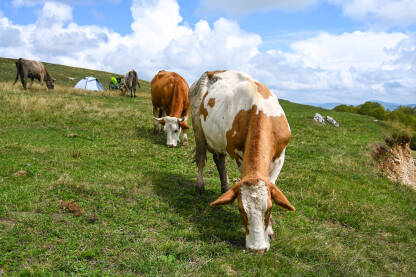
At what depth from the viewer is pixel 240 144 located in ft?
18.4

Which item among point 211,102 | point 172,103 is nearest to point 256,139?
point 211,102

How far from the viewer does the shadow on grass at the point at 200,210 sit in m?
5.30

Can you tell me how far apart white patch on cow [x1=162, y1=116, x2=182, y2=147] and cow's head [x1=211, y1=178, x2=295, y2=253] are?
7.62 metres

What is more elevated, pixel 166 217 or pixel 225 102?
pixel 225 102

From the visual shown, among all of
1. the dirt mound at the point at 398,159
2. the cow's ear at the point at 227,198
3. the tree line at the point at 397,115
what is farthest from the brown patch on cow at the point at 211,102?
the tree line at the point at 397,115

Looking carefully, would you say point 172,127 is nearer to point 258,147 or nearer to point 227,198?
point 258,147

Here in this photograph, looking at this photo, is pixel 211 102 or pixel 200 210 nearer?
pixel 200 210

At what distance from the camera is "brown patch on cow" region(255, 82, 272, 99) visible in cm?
584

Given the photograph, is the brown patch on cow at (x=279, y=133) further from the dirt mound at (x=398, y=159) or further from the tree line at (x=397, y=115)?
the tree line at (x=397, y=115)

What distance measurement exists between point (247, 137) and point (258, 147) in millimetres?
373

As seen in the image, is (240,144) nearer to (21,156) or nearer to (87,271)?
(87,271)

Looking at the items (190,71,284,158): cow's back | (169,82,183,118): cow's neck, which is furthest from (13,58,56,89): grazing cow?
(190,71,284,158): cow's back

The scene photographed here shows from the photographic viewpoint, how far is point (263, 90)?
19.8 ft

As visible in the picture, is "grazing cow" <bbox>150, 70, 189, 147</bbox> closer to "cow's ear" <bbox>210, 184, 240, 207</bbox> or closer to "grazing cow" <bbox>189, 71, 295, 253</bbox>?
"grazing cow" <bbox>189, 71, 295, 253</bbox>
